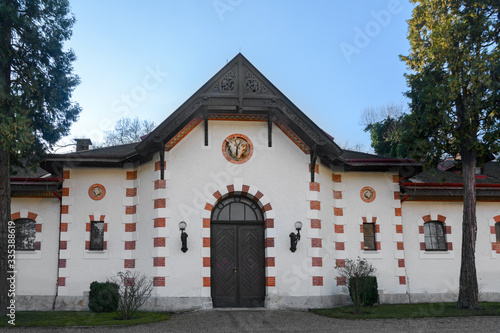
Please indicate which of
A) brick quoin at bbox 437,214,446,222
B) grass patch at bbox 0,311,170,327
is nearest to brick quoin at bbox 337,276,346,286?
brick quoin at bbox 437,214,446,222

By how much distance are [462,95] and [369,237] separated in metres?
5.63

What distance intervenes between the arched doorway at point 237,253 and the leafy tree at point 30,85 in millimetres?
5579

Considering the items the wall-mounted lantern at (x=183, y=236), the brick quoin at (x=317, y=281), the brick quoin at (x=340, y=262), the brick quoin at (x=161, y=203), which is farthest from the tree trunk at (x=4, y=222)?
the brick quoin at (x=340, y=262)

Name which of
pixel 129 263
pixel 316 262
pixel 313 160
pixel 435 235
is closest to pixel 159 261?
pixel 129 263

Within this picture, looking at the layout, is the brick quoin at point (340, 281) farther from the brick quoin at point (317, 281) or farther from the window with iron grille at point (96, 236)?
the window with iron grille at point (96, 236)

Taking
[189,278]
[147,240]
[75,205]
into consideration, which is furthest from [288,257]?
[75,205]

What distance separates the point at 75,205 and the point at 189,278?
187 inches

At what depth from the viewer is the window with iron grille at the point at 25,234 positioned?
55.0 ft

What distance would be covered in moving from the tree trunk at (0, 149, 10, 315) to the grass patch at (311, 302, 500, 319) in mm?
8470

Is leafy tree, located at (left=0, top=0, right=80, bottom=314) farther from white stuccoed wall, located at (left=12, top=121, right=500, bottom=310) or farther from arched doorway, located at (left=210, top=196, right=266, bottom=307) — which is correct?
arched doorway, located at (left=210, top=196, right=266, bottom=307)

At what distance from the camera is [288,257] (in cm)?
1545

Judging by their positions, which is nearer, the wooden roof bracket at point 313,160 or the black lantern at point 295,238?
the black lantern at point 295,238

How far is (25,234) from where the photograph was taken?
1686 cm

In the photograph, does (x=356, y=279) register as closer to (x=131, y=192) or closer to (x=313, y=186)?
(x=313, y=186)
